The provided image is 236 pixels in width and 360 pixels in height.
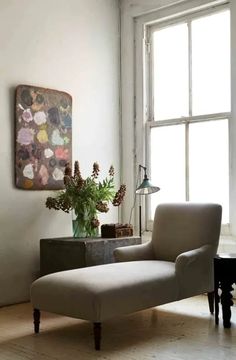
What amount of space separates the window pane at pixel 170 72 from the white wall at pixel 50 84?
0.45 meters

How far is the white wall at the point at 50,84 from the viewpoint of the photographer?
4.54 m

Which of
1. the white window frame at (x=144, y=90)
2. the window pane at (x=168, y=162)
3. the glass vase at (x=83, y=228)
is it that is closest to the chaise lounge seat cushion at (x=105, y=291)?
the glass vase at (x=83, y=228)

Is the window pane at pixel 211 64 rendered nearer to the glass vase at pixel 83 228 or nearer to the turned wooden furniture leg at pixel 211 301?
the glass vase at pixel 83 228

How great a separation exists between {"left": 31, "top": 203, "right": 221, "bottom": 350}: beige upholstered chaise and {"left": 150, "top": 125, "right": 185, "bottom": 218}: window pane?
0.85 meters

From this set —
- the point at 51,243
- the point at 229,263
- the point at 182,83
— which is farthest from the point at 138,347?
the point at 182,83

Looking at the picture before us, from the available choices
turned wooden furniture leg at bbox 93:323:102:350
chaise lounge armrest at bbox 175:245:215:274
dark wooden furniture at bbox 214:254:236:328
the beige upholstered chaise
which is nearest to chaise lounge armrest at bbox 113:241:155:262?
the beige upholstered chaise

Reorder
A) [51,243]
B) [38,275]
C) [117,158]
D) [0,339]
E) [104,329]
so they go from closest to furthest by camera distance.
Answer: [0,339] < [104,329] < [51,243] < [38,275] < [117,158]

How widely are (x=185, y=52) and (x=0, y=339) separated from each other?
10.5 ft

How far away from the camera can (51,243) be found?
441 centimetres

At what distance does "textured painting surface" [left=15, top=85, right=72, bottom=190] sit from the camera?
4594 millimetres

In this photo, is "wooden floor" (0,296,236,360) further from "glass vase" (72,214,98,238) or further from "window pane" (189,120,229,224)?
"window pane" (189,120,229,224)

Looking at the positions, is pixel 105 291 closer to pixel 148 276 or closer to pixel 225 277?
pixel 148 276

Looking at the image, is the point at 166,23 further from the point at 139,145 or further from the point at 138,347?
the point at 138,347

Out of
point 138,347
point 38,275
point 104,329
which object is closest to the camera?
point 138,347
